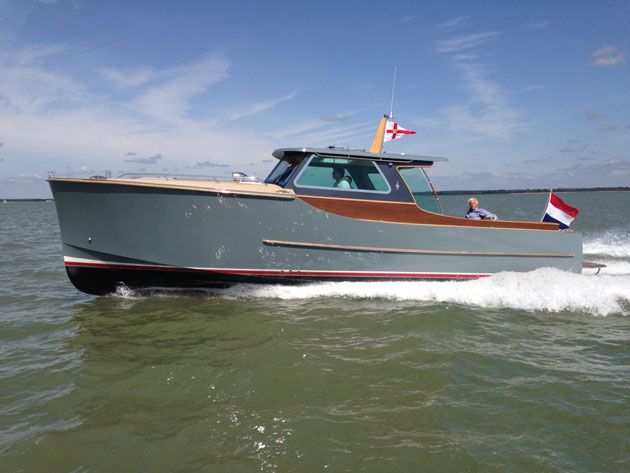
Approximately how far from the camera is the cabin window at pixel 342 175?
6859 millimetres

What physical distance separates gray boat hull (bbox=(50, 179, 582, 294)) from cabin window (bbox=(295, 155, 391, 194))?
502 mm

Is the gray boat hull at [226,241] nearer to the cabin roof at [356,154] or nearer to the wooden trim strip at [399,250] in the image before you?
the wooden trim strip at [399,250]

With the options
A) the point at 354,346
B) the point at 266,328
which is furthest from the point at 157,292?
the point at 354,346

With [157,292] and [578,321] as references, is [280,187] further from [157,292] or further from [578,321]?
[578,321]

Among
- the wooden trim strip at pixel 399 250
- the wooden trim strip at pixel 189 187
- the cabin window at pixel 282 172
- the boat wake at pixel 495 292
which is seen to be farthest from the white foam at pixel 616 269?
the wooden trim strip at pixel 189 187

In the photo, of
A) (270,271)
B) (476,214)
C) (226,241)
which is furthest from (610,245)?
(226,241)

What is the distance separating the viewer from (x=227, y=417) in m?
3.42

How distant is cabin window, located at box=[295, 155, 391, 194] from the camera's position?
6.86 m

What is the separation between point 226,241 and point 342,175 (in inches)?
89.7

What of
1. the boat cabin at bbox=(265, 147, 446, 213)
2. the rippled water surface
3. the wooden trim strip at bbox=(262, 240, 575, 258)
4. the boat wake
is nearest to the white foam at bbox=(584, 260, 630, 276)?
the boat wake

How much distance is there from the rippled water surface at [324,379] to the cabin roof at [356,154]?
222 cm

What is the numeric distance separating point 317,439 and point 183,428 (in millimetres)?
1078

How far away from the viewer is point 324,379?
4082mm

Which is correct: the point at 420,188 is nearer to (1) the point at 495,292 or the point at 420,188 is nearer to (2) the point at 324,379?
(1) the point at 495,292
